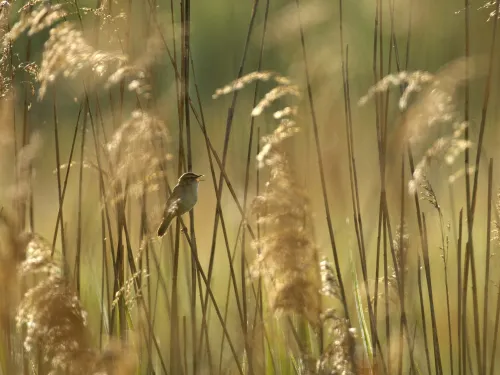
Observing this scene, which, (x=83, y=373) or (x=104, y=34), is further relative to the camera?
(x=104, y=34)

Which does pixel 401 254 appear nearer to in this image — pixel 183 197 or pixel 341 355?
pixel 341 355

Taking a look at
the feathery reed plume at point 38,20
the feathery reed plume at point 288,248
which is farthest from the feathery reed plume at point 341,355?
the feathery reed plume at point 38,20

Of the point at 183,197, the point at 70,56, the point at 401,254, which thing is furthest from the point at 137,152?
the point at 401,254

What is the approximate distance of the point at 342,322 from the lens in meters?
1.38

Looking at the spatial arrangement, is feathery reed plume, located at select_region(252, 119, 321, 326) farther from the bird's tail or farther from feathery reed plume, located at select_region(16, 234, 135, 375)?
the bird's tail

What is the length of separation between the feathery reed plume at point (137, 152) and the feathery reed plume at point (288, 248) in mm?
333

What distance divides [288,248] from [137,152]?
48cm

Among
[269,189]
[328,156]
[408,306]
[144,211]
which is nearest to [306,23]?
[328,156]

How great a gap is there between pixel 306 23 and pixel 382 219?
501 millimetres

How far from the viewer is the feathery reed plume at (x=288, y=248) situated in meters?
1.45

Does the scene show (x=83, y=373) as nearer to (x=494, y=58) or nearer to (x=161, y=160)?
(x=161, y=160)

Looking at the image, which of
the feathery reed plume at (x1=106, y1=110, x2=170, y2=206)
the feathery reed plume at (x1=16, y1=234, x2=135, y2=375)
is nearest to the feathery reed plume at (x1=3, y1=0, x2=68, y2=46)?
the feathery reed plume at (x1=106, y1=110, x2=170, y2=206)

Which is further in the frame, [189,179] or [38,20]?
[189,179]

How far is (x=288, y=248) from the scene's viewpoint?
1.45 metres
